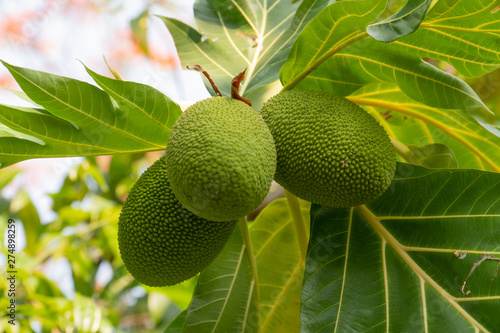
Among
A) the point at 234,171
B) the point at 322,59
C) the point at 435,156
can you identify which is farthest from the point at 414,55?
the point at 234,171

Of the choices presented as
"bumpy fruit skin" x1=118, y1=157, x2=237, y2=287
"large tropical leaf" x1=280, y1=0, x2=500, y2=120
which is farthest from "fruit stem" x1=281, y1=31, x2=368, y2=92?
"bumpy fruit skin" x1=118, y1=157, x2=237, y2=287

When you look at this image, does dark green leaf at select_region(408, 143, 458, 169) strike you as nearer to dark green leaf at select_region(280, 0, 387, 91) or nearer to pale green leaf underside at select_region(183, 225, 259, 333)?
dark green leaf at select_region(280, 0, 387, 91)

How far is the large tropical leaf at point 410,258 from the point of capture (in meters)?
→ 0.70

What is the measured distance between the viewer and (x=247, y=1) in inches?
38.2

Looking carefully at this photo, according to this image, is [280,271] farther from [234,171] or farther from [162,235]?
[234,171]

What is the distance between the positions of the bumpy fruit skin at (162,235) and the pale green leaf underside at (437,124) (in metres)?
0.42

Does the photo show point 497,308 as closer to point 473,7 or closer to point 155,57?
point 473,7

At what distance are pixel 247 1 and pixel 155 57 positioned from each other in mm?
1417

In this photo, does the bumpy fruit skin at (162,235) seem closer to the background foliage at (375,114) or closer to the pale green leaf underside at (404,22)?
the background foliage at (375,114)

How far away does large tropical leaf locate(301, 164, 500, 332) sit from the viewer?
703 mm

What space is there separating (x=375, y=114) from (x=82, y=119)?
0.64 meters

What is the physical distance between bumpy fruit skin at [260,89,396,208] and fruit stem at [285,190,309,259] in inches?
6.7

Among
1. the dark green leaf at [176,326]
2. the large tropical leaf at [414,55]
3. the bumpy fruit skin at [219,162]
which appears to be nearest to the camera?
the bumpy fruit skin at [219,162]

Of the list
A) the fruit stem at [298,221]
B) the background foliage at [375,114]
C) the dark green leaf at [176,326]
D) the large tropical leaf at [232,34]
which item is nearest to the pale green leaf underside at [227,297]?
the background foliage at [375,114]
